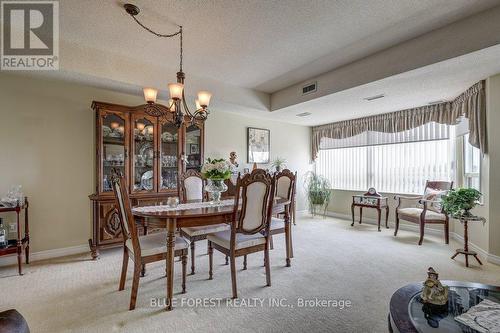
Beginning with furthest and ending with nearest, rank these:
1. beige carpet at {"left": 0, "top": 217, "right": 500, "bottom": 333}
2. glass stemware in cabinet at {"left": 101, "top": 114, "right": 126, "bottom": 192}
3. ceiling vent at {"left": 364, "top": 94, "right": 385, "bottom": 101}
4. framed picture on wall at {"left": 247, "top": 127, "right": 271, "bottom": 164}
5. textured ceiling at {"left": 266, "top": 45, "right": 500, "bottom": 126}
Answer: framed picture on wall at {"left": 247, "top": 127, "right": 271, "bottom": 164} → ceiling vent at {"left": 364, "top": 94, "right": 385, "bottom": 101} → glass stemware in cabinet at {"left": 101, "top": 114, "right": 126, "bottom": 192} → textured ceiling at {"left": 266, "top": 45, "right": 500, "bottom": 126} → beige carpet at {"left": 0, "top": 217, "right": 500, "bottom": 333}

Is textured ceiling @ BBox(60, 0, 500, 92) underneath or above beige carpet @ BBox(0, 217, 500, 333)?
above

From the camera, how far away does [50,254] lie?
3221 mm

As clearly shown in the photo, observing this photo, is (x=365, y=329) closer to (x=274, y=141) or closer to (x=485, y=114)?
(x=485, y=114)

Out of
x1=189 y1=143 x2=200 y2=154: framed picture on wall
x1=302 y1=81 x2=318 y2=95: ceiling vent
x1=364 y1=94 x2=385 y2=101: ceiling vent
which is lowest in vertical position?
x1=189 y1=143 x2=200 y2=154: framed picture on wall

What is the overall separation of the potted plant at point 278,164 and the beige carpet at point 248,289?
2.12 metres

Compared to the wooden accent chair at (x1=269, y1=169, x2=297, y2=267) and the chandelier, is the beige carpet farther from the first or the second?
the chandelier

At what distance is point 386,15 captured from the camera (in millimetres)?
2375

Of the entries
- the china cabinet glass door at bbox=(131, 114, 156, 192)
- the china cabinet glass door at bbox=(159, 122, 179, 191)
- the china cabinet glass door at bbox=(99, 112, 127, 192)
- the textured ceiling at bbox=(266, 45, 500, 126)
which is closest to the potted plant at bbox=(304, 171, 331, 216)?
the textured ceiling at bbox=(266, 45, 500, 126)

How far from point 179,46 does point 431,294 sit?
3.29m

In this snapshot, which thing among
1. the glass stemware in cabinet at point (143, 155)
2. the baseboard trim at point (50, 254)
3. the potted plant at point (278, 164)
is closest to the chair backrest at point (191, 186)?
the glass stemware in cabinet at point (143, 155)

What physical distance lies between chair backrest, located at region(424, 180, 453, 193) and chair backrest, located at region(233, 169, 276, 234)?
3.40m

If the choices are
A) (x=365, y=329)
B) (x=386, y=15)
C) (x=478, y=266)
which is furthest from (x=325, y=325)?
(x=386, y=15)

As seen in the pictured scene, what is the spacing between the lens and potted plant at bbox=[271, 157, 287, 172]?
549 cm

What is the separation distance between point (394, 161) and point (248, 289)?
420 centimetres
